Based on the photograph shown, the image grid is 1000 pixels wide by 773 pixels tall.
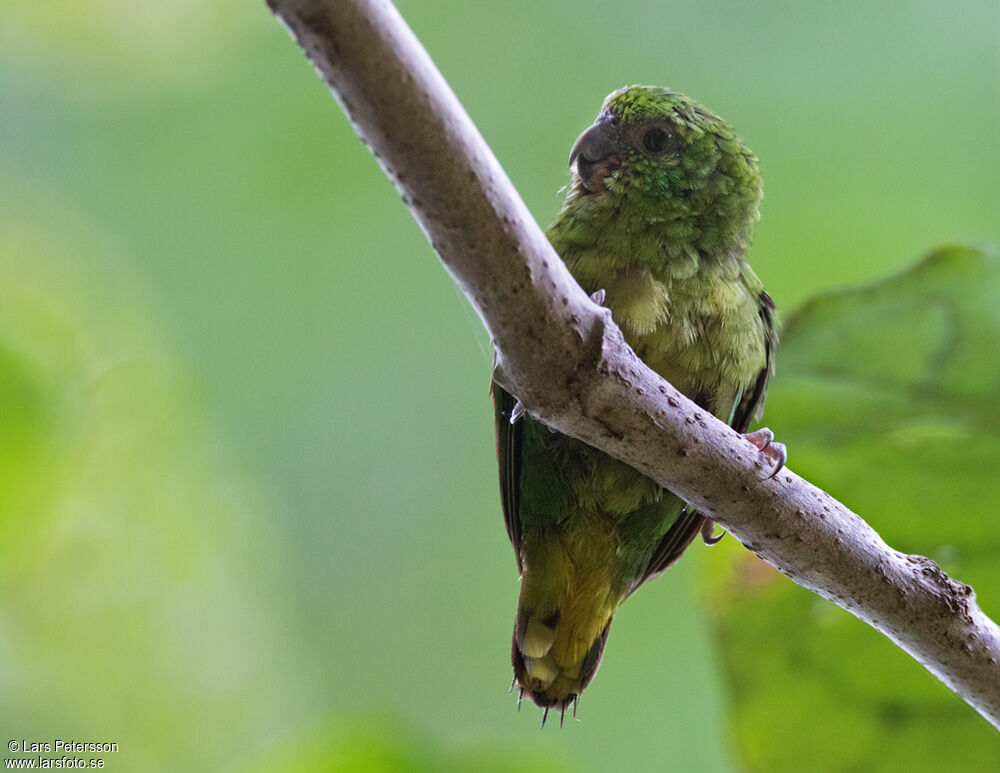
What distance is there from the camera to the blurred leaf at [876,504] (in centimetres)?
204

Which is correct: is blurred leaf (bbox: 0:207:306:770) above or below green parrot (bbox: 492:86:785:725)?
above

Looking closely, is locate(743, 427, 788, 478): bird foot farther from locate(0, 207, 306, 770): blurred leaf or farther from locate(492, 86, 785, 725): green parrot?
locate(0, 207, 306, 770): blurred leaf

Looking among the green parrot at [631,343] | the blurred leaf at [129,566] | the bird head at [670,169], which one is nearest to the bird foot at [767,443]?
the green parrot at [631,343]

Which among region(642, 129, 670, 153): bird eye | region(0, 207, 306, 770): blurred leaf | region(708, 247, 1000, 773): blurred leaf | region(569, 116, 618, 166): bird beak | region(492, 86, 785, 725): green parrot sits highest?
region(0, 207, 306, 770): blurred leaf

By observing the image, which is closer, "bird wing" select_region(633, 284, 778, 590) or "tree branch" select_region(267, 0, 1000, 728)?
"tree branch" select_region(267, 0, 1000, 728)

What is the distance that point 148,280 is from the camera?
14.2 ft

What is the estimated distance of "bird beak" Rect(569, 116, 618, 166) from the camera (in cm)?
222

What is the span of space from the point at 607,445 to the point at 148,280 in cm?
335

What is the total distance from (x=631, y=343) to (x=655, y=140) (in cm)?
51

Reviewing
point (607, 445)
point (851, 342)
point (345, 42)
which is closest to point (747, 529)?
point (607, 445)

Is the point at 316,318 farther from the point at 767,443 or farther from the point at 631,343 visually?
the point at 767,443

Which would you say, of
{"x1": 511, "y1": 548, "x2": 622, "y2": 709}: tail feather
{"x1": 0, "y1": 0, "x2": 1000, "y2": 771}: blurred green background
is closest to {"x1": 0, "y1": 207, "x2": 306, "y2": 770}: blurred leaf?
{"x1": 0, "y1": 0, "x2": 1000, "y2": 771}: blurred green background

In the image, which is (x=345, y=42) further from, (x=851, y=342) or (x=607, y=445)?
(x=851, y=342)

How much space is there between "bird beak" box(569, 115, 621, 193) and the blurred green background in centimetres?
174
